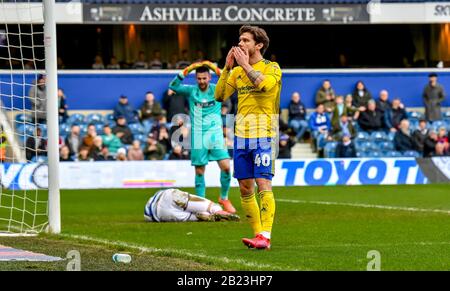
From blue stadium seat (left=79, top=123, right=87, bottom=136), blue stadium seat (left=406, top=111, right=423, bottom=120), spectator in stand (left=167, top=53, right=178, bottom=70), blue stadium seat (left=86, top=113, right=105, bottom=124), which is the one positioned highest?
spectator in stand (left=167, top=53, right=178, bottom=70)

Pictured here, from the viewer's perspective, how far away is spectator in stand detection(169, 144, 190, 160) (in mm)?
26859

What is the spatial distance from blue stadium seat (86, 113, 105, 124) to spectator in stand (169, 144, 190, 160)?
10.1 feet

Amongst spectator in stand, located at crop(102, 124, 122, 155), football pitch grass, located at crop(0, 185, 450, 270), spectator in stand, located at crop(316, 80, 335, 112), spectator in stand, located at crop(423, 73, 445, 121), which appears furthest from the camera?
spectator in stand, located at crop(423, 73, 445, 121)

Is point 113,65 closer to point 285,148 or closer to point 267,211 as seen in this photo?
point 285,148

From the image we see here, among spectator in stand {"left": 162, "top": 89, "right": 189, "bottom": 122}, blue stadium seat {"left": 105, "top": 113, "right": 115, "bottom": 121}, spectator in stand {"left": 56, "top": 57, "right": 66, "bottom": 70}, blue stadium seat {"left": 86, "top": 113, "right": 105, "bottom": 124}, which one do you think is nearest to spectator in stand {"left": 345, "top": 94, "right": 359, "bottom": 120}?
spectator in stand {"left": 162, "top": 89, "right": 189, "bottom": 122}

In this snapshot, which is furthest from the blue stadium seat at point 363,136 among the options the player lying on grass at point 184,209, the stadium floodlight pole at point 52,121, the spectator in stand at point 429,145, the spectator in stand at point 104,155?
the stadium floodlight pole at point 52,121

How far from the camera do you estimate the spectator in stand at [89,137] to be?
26891 millimetres

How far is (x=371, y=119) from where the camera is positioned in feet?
96.9

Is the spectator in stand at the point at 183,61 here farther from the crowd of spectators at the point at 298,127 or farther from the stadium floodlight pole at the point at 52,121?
the stadium floodlight pole at the point at 52,121

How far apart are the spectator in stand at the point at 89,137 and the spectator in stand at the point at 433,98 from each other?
29.3ft

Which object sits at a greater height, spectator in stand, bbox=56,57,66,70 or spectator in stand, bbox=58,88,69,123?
spectator in stand, bbox=56,57,66,70

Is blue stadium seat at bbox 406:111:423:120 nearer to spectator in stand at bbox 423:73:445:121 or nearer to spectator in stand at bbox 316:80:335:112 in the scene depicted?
spectator in stand at bbox 423:73:445:121

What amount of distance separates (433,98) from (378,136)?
228 centimetres
